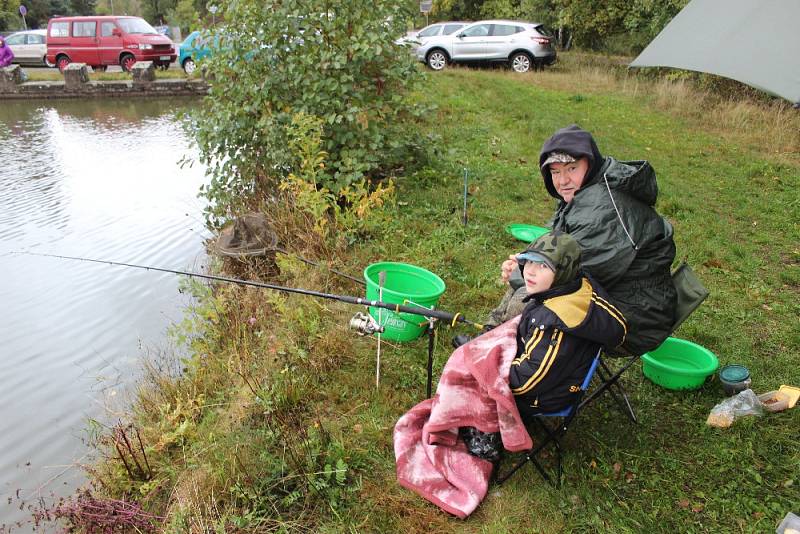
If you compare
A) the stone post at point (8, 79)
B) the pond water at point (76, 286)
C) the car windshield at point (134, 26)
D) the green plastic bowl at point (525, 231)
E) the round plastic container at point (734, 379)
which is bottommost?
the pond water at point (76, 286)

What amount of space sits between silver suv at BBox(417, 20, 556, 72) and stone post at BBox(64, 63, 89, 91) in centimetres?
880

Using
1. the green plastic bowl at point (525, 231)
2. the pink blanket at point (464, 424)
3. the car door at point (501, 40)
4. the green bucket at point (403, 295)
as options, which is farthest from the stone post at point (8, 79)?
the pink blanket at point (464, 424)

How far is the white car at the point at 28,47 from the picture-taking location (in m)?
19.4

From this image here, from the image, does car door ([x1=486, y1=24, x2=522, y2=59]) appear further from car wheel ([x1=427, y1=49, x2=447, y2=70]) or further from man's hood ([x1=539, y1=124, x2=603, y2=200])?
man's hood ([x1=539, y1=124, x2=603, y2=200])

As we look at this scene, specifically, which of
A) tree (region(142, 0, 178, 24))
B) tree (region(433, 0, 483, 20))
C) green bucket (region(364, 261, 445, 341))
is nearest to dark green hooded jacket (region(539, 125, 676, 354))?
green bucket (region(364, 261, 445, 341))

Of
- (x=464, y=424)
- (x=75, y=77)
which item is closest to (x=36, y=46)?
(x=75, y=77)

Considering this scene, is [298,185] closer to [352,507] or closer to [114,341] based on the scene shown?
[114,341]

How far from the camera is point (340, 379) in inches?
128

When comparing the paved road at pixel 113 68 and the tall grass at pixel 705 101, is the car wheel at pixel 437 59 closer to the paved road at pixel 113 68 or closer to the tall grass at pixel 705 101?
the tall grass at pixel 705 101

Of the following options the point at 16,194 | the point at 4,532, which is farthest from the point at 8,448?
the point at 16,194

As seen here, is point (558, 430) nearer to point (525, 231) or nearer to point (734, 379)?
point (734, 379)

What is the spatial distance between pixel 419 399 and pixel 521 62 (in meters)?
13.3

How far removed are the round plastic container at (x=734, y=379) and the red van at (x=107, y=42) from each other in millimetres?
17787

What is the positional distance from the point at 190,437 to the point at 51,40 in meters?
18.7
